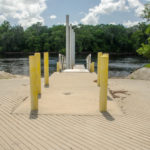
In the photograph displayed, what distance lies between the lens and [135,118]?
12.5ft

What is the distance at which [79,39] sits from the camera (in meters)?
58.8

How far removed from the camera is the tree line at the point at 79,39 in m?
55.2

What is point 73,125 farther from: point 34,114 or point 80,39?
point 80,39

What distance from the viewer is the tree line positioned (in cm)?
5516

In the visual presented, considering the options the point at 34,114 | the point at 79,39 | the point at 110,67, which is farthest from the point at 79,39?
the point at 34,114

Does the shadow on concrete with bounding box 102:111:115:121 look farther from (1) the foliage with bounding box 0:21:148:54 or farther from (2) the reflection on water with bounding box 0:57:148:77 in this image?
(1) the foliage with bounding box 0:21:148:54

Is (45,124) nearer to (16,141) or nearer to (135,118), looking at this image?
(16,141)

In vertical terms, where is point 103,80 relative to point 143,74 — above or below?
above

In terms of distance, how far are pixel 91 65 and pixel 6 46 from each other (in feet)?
161

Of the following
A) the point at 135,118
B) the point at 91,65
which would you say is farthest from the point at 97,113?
the point at 91,65

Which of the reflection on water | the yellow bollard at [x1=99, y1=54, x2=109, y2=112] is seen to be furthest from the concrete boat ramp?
the reflection on water

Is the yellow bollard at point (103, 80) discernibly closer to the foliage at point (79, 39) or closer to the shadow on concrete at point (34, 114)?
the shadow on concrete at point (34, 114)

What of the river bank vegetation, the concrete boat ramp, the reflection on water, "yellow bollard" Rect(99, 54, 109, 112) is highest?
the river bank vegetation

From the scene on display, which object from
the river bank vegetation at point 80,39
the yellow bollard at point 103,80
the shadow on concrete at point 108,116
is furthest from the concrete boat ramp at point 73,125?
the river bank vegetation at point 80,39
